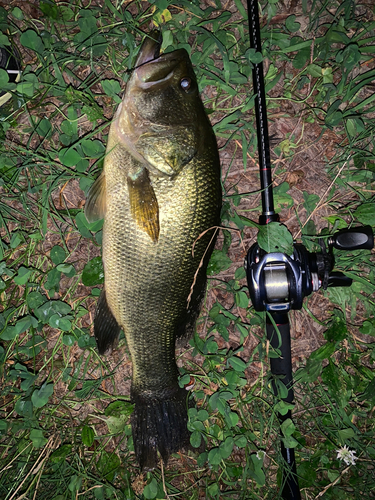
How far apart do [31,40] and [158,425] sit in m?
2.53

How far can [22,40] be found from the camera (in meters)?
2.17

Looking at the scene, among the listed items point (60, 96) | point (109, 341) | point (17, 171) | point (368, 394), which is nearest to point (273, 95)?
point (60, 96)

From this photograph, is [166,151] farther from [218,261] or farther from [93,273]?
[93,273]

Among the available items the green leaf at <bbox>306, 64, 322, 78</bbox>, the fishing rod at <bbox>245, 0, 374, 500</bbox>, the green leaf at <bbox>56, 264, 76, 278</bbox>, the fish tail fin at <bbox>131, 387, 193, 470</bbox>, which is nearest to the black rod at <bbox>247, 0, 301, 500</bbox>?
the fishing rod at <bbox>245, 0, 374, 500</bbox>

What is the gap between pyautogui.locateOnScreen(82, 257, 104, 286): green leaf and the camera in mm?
2381

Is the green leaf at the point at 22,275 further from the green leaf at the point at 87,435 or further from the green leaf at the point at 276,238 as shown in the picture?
the green leaf at the point at 276,238

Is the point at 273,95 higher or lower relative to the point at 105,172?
higher

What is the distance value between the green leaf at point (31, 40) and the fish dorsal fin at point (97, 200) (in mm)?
980

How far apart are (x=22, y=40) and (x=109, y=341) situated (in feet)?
6.35

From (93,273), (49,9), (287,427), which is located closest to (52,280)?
(93,273)

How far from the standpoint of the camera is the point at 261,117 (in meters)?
2.00

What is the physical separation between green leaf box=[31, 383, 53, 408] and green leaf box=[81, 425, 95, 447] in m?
0.37

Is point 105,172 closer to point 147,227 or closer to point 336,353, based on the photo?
point 147,227

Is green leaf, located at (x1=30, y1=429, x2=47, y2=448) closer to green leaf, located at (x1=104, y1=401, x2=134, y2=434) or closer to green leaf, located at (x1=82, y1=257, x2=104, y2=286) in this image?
green leaf, located at (x1=104, y1=401, x2=134, y2=434)
